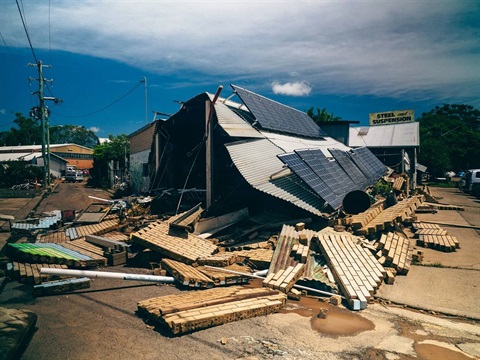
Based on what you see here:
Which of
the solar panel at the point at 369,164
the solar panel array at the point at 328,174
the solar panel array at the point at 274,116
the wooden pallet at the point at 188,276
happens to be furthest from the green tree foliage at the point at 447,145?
the wooden pallet at the point at 188,276

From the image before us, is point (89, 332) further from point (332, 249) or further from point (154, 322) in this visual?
point (332, 249)

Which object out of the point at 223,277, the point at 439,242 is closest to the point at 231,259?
the point at 223,277

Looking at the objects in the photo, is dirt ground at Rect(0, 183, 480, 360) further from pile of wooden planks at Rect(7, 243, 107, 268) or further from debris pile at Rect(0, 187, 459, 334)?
pile of wooden planks at Rect(7, 243, 107, 268)

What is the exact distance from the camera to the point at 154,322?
496cm

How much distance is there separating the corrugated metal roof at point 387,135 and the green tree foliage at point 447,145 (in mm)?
8480

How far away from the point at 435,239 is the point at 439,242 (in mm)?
307

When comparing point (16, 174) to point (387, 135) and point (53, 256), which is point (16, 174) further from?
point (387, 135)

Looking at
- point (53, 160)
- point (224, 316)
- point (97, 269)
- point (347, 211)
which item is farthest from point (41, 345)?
point (53, 160)

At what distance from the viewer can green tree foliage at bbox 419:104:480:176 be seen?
38.3 meters

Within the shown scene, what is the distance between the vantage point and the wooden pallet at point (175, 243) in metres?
7.80

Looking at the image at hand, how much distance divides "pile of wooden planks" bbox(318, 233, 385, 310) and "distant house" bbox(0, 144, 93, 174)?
62461 mm

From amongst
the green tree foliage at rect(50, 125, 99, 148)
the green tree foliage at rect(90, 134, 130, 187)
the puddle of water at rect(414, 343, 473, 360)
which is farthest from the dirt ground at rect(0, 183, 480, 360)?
the green tree foliage at rect(50, 125, 99, 148)

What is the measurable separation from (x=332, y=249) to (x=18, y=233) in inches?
449

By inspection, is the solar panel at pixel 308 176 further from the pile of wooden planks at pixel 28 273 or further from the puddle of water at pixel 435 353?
the pile of wooden planks at pixel 28 273
